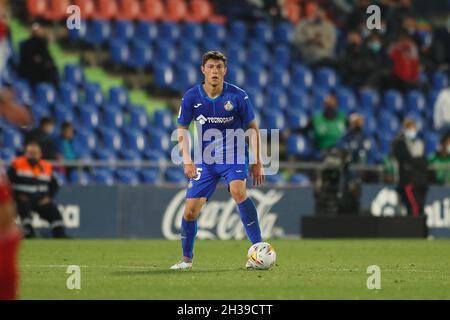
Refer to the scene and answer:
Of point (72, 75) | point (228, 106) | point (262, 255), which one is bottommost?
point (262, 255)

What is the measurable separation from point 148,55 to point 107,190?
Answer: 542 centimetres

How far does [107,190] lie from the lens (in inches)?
784

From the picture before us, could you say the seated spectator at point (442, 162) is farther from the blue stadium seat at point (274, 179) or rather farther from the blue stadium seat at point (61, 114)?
the blue stadium seat at point (61, 114)

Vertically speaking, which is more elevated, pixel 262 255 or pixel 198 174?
pixel 198 174

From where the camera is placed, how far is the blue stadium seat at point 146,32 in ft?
81.7

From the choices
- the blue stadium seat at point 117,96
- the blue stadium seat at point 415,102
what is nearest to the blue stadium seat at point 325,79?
the blue stadium seat at point 415,102

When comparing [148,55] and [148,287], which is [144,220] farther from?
[148,287]

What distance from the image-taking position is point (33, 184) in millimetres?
18984

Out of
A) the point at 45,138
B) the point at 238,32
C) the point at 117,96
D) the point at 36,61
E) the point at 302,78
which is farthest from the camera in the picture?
the point at 238,32

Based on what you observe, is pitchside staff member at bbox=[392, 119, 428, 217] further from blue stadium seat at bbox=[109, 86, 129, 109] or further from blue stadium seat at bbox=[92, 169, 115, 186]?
blue stadium seat at bbox=[109, 86, 129, 109]

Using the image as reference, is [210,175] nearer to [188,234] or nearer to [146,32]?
[188,234]

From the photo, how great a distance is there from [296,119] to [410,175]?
164 inches

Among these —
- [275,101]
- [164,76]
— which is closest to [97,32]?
[164,76]
